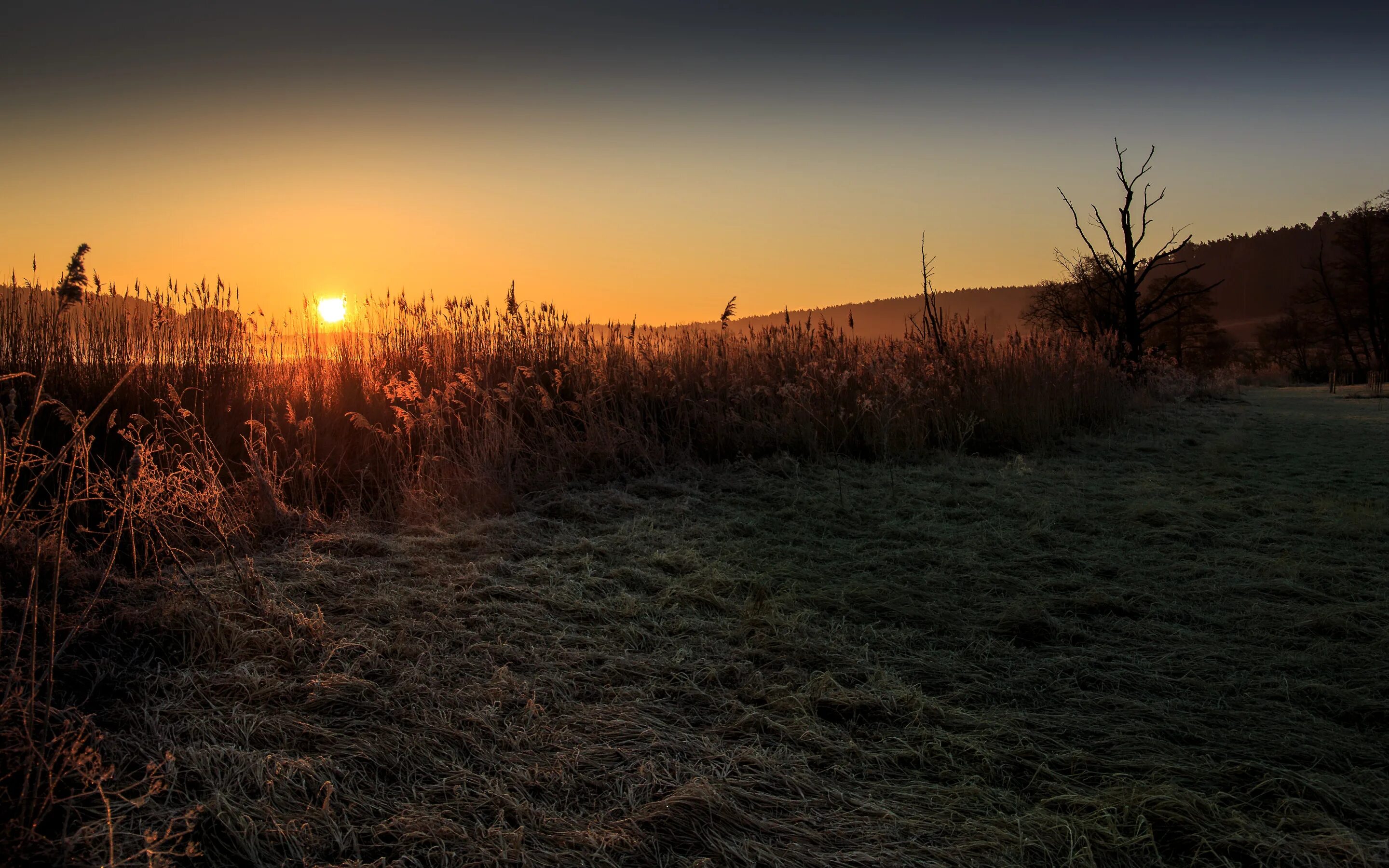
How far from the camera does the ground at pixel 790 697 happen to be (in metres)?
1.65

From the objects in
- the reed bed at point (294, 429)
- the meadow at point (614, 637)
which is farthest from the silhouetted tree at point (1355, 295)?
the meadow at point (614, 637)

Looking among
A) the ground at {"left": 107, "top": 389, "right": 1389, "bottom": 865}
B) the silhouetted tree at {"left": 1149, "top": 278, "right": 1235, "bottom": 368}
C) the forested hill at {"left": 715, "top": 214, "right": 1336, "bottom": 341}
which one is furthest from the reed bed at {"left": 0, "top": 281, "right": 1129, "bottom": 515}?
the forested hill at {"left": 715, "top": 214, "right": 1336, "bottom": 341}

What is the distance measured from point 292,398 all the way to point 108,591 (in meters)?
3.04

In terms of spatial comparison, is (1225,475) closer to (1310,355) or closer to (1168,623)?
(1168,623)

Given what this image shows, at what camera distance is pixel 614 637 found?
2.82 meters

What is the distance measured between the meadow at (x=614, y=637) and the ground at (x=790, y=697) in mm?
13

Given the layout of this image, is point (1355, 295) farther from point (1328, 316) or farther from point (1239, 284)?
point (1239, 284)

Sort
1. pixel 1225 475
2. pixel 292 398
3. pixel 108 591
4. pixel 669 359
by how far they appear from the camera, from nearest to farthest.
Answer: pixel 108 591 < pixel 292 398 < pixel 1225 475 < pixel 669 359

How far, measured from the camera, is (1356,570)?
3561mm

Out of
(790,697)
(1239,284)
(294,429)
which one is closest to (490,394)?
(294,429)

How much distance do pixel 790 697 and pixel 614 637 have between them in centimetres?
81

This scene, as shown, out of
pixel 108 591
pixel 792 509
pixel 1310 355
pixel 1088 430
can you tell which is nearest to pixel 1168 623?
pixel 792 509

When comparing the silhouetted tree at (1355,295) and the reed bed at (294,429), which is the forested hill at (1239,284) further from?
the reed bed at (294,429)

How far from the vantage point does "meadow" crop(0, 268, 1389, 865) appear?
1.66 meters
